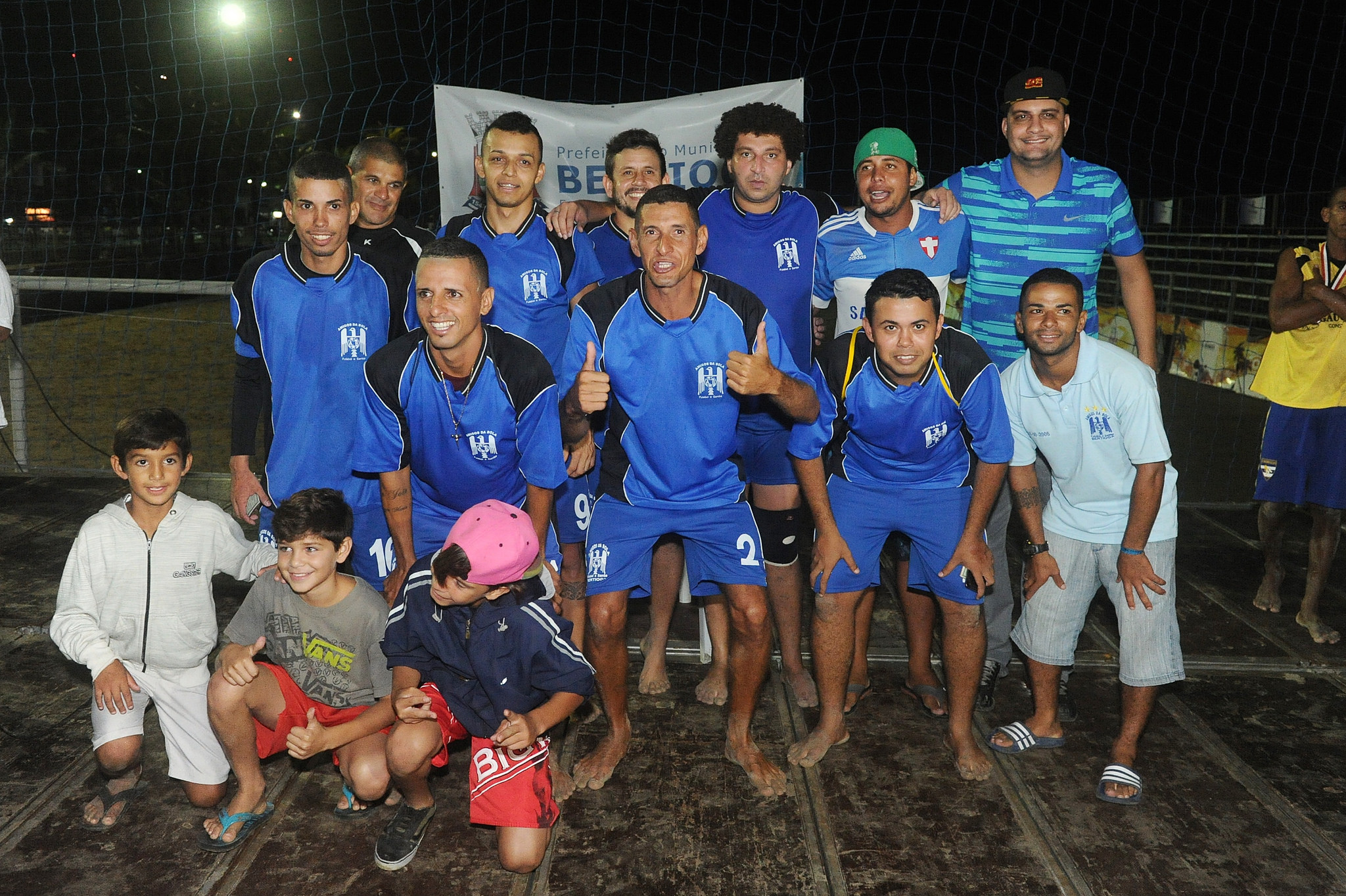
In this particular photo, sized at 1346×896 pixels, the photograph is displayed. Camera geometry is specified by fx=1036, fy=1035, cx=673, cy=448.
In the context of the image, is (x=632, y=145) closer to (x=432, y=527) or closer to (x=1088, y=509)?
(x=432, y=527)

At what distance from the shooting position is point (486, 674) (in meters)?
2.82

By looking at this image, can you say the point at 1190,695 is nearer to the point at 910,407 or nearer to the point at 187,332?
the point at 910,407

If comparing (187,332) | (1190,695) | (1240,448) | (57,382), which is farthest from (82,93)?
(1190,695)

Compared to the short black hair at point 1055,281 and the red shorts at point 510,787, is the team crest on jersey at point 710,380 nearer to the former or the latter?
the short black hair at point 1055,281

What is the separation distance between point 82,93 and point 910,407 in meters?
31.3

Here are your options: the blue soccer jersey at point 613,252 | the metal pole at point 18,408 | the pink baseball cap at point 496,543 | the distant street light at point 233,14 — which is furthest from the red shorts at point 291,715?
the distant street light at point 233,14

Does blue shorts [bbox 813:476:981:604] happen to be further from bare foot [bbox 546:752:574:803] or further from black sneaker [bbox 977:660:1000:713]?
bare foot [bbox 546:752:574:803]

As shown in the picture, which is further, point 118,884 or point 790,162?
point 790,162

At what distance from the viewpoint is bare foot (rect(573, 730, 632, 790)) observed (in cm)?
322

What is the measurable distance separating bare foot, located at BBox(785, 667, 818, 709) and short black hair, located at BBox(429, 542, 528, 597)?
58.0 inches

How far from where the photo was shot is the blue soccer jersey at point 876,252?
3.65 metres

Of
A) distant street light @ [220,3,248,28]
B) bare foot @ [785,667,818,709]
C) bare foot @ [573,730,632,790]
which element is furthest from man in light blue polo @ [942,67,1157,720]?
distant street light @ [220,3,248,28]

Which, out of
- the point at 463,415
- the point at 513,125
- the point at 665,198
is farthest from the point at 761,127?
the point at 463,415

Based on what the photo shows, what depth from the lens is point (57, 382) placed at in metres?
10.1
